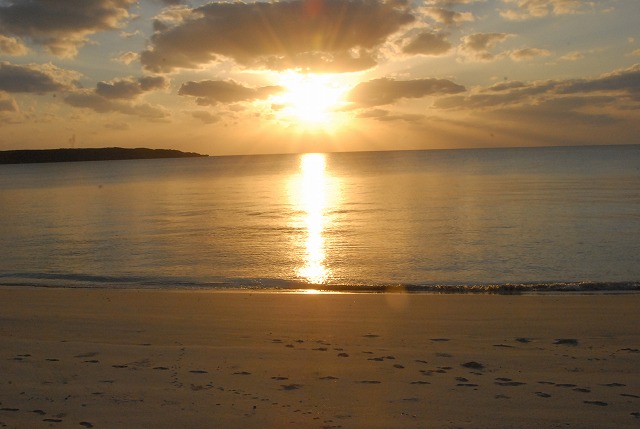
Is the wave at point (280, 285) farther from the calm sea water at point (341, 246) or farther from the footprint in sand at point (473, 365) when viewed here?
the footprint in sand at point (473, 365)

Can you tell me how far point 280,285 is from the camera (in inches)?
580

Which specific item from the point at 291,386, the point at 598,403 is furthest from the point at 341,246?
the point at 598,403

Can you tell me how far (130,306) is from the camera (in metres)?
11.5

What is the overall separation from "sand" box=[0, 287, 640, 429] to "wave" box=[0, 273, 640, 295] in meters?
1.45

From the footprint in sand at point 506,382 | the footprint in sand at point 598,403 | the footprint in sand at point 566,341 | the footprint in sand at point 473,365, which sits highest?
the footprint in sand at point 566,341

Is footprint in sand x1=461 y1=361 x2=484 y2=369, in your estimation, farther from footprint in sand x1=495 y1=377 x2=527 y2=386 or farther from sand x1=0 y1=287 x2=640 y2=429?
footprint in sand x1=495 y1=377 x2=527 y2=386

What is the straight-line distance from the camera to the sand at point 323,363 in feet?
19.4

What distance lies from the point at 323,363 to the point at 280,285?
283 inches

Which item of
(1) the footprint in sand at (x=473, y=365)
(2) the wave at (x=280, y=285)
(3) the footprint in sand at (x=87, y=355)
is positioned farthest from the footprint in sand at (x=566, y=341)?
(3) the footprint in sand at (x=87, y=355)

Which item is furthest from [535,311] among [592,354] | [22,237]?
[22,237]

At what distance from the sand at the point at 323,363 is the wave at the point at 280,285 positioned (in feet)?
4.77

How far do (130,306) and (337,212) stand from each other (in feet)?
75.2

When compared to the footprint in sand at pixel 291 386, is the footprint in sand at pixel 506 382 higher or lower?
higher

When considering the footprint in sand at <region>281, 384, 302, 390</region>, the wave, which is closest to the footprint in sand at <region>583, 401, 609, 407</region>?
the footprint in sand at <region>281, 384, 302, 390</region>
